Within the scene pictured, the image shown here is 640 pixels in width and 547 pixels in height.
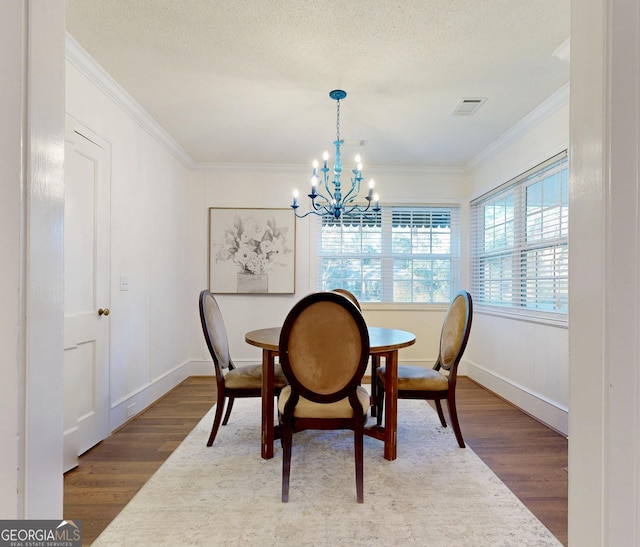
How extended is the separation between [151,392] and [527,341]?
337 centimetres

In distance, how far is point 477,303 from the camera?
414cm

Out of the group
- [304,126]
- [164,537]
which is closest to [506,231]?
[304,126]

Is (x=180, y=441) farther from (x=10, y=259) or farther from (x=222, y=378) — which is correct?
(x=10, y=259)

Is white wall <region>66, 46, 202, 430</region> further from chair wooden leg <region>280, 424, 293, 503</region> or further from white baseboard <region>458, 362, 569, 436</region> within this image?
white baseboard <region>458, 362, 569, 436</region>

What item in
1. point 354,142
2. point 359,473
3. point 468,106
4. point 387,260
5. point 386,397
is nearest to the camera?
point 359,473

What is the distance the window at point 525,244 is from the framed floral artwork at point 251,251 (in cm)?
219

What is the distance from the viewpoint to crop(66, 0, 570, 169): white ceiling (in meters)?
1.85

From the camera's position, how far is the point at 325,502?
1751mm

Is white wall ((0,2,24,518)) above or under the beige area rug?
above

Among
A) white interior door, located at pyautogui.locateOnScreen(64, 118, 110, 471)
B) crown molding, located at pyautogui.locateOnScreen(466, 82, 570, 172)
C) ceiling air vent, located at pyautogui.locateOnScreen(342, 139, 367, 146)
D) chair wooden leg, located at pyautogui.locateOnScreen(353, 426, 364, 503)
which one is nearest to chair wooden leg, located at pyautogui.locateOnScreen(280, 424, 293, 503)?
chair wooden leg, located at pyautogui.locateOnScreen(353, 426, 364, 503)

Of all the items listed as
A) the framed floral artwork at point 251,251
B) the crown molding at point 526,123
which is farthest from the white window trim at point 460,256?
the crown molding at point 526,123

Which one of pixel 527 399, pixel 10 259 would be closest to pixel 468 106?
pixel 527 399

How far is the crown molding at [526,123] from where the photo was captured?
103 inches

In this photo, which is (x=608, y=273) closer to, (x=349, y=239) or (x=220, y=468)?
(x=220, y=468)
